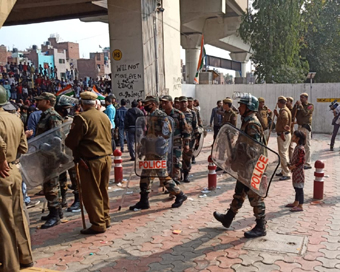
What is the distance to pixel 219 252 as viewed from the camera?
14.4 feet

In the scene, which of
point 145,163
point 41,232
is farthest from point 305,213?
point 41,232

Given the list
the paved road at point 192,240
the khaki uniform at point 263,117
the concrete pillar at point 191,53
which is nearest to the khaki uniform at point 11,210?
the paved road at point 192,240

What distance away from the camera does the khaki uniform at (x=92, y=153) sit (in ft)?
15.4

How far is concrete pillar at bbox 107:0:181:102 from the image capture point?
495 inches

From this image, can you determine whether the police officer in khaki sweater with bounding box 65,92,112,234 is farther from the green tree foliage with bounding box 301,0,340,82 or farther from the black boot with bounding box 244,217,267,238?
the green tree foliage with bounding box 301,0,340,82

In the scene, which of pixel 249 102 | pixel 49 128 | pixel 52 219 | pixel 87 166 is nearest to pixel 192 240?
pixel 87 166

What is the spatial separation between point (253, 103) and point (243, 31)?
1820 centimetres

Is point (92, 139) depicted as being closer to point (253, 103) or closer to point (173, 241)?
point (173, 241)

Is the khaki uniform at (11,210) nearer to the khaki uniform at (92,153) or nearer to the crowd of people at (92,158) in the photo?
the crowd of people at (92,158)

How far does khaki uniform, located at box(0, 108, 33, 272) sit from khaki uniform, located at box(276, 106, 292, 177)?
5.78 meters

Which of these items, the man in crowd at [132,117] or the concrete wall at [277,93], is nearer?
the man in crowd at [132,117]

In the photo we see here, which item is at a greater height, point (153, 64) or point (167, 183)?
point (153, 64)

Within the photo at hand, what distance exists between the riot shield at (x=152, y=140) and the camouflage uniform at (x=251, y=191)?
141cm

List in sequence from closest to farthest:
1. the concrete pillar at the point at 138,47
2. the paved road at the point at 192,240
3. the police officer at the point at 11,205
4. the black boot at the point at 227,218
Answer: the police officer at the point at 11,205 < the paved road at the point at 192,240 < the black boot at the point at 227,218 < the concrete pillar at the point at 138,47
